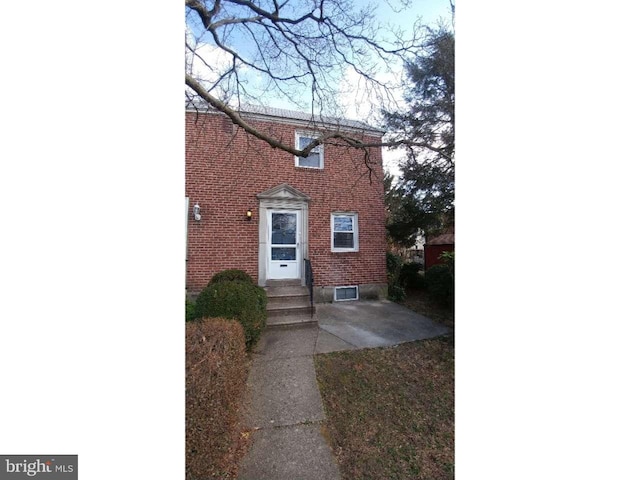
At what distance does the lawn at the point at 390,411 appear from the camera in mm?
1722

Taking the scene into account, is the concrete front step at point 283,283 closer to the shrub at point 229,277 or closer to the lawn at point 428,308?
the shrub at point 229,277

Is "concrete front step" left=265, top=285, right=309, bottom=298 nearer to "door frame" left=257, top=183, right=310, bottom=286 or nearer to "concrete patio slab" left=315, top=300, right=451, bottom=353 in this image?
"door frame" left=257, top=183, right=310, bottom=286

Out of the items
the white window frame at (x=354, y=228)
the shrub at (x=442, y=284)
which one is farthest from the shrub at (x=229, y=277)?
the shrub at (x=442, y=284)

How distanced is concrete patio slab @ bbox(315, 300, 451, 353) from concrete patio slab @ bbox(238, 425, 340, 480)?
4.71 ft

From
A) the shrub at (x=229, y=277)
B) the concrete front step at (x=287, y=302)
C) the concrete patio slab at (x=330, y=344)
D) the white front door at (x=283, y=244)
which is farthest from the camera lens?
the white front door at (x=283, y=244)

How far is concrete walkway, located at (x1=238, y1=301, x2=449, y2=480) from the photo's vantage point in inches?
65.8

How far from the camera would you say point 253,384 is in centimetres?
255

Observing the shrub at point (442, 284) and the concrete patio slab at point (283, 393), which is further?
the shrub at point (442, 284)

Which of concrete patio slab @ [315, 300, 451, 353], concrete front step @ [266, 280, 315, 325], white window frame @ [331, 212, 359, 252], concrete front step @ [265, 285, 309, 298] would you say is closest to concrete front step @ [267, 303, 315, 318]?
concrete front step @ [266, 280, 315, 325]

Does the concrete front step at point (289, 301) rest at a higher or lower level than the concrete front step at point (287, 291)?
lower

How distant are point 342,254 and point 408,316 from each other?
7.29 ft

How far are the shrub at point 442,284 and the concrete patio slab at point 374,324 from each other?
94 centimetres
